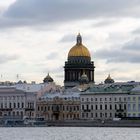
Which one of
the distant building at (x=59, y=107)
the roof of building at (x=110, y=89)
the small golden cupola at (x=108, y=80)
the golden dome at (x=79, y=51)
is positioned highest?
the golden dome at (x=79, y=51)

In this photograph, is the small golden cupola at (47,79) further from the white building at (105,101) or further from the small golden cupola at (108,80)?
the white building at (105,101)

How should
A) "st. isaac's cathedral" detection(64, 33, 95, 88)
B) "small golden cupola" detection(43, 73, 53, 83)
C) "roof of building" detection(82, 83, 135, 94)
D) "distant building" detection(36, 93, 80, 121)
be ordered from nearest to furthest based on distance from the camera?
"roof of building" detection(82, 83, 135, 94), "distant building" detection(36, 93, 80, 121), "st. isaac's cathedral" detection(64, 33, 95, 88), "small golden cupola" detection(43, 73, 53, 83)

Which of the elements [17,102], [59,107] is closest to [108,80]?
[17,102]

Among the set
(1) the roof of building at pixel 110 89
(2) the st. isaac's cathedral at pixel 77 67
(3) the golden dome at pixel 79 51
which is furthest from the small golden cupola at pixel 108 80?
(1) the roof of building at pixel 110 89

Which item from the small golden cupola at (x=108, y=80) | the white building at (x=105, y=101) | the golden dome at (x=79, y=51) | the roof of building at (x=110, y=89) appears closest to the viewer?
the white building at (x=105, y=101)

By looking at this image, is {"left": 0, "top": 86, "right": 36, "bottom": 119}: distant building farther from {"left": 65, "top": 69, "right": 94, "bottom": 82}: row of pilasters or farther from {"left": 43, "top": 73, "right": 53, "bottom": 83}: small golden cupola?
{"left": 43, "top": 73, "right": 53, "bottom": 83}: small golden cupola

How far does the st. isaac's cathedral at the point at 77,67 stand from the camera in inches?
5743

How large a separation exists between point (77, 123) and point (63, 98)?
1759 cm

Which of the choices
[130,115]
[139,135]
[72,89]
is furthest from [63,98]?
[139,135]

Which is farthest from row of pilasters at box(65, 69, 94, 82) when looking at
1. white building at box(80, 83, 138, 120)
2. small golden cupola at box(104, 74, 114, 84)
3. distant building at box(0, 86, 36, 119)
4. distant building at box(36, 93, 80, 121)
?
white building at box(80, 83, 138, 120)

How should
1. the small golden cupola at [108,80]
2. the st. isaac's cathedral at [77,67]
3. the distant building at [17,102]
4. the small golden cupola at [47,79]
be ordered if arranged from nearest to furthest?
the distant building at [17,102] < the st. isaac's cathedral at [77,67] < the small golden cupola at [108,80] < the small golden cupola at [47,79]

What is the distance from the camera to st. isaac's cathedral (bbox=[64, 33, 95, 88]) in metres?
146

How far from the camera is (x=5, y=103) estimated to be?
460 ft

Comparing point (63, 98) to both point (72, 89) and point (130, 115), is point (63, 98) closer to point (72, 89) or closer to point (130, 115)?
point (72, 89)
